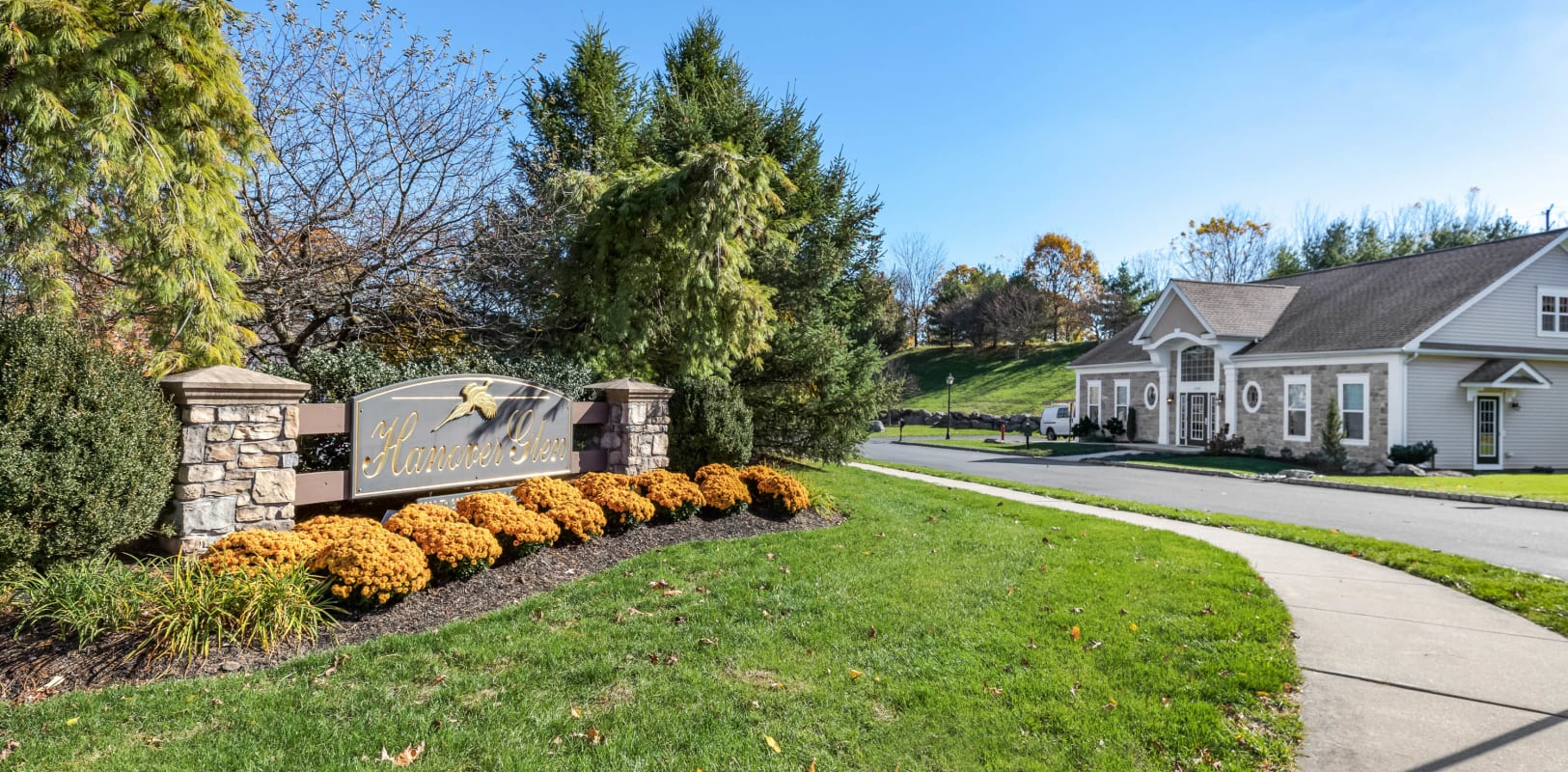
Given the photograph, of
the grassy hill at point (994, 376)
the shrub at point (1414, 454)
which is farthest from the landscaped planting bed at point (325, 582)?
the grassy hill at point (994, 376)

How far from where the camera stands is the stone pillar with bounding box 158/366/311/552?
17.7 feet

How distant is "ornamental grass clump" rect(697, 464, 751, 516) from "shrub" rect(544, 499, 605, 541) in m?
1.44

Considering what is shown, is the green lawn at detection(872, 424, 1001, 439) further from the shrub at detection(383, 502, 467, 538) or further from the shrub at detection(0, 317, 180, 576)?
the shrub at detection(0, 317, 180, 576)

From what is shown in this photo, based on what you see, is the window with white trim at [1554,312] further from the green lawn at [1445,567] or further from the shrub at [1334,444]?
the green lawn at [1445,567]

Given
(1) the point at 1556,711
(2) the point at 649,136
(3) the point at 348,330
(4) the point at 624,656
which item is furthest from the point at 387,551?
Result: (2) the point at 649,136

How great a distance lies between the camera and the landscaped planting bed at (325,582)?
411 centimetres

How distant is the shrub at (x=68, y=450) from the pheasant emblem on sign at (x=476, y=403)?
2.40 meters

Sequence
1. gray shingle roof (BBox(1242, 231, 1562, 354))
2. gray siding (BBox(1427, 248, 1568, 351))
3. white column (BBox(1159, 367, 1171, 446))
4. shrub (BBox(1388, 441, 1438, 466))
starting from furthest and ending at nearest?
white column (BBox(1159, 367, 1171, 446)), gray shingle roof (BBox(1242, 231, 1562, 354)), gray siding (BBox(1427, 248, 1568, 351)), shrub (BBox(1388, 441, 1438, 466))

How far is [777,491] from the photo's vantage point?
867 cm

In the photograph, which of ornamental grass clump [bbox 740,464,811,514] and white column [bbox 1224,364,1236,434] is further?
white column [bbox 1224,364,1236,434]

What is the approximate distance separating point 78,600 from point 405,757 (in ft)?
8.23

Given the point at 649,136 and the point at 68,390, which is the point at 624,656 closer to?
the point at 68,390

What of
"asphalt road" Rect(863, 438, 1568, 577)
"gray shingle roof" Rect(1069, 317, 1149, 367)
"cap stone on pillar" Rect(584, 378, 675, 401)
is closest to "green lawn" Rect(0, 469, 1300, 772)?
"cap stone on pillar" Rect(584, 378, 675, 401)

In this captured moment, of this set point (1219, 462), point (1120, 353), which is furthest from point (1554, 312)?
point (1120, 353)
